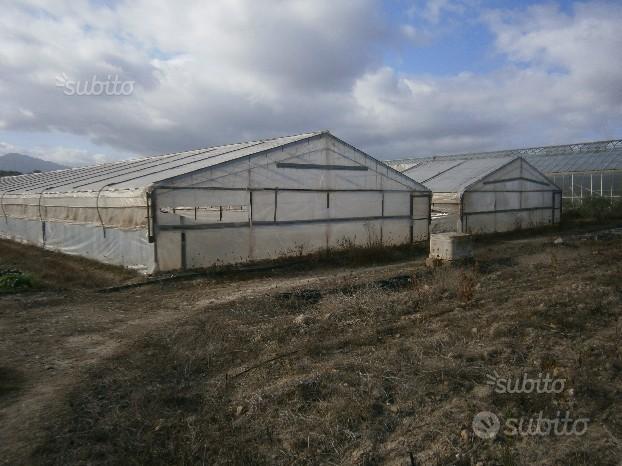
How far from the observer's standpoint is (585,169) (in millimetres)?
26797

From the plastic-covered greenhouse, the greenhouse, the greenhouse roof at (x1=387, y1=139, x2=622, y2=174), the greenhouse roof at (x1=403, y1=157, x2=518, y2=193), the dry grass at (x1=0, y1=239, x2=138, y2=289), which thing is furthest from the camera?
the greenhouse roof at (x1=387, y1=139, x2=622, y2=174)

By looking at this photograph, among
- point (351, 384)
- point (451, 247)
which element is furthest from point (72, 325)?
point (451, 247)

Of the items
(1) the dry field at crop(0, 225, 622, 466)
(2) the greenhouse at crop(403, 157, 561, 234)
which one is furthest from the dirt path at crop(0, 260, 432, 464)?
(2) the greenhouse at crop(403, 157, 561, 234)

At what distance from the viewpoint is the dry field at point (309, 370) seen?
11.9 feet

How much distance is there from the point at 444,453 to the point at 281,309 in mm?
4438

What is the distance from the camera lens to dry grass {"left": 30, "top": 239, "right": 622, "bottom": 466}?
11.8ft

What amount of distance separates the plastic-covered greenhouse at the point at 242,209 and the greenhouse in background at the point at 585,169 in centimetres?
1166

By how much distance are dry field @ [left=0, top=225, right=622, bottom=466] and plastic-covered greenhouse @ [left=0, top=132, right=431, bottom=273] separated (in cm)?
195

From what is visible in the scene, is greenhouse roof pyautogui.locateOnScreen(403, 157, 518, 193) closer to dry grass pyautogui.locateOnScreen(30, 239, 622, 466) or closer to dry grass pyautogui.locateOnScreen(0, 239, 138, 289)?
dry grass pyautogui.locateOnScreen(30, 239, 622, 466)

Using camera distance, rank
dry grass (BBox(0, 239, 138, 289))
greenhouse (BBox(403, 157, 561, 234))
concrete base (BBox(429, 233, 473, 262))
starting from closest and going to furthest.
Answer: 1. dry grass (BBox(0, 239, 138, 289))
2. concrete base (BBox(429, 233, 473, 262))
3. greenhouse (BBox(403, 157, 561, 234))

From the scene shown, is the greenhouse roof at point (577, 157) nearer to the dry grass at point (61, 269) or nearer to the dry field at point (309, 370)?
the dry grass at point (61, 269)

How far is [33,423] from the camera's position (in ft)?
12.8

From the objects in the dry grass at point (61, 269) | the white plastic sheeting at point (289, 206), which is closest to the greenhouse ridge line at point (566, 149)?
the white plastic sheeting at point (289, 206)

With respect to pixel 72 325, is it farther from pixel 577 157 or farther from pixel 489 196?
pixel 577 157
